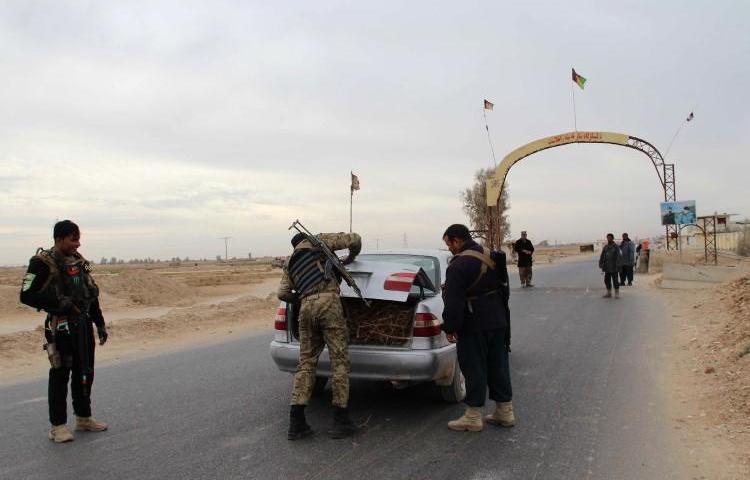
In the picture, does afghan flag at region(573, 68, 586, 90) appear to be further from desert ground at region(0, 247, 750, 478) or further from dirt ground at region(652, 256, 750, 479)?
dirt ground at region(652, 256, 750, 479)

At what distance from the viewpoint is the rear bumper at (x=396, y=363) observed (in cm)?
515

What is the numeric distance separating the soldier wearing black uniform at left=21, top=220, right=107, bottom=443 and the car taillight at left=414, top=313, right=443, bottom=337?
284 cm

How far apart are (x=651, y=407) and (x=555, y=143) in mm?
25047

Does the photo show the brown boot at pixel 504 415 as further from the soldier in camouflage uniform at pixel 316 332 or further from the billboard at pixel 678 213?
the billboard at pixel 678 213

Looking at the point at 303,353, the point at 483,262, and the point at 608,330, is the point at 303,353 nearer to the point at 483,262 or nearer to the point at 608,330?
the point at 483,262

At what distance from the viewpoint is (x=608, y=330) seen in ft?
34.2

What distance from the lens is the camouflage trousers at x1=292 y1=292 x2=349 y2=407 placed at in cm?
486

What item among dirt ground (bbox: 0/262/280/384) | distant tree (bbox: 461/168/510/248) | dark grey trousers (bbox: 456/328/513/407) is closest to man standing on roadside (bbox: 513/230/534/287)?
dirt ground (bbox: 0/262/280/384)

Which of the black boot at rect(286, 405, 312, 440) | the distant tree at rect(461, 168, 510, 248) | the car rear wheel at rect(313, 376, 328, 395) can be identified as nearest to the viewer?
the black boot at rect(286, 405, 312, 440)

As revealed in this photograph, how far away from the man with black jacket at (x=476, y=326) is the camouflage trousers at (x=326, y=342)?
0.92 meters

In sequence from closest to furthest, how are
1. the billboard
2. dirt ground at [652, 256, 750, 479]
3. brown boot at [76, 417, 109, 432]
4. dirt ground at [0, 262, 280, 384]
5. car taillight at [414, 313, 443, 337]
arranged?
dirt ground at [652, 256, 750, 479] → brown boot at [76, 417, 109, 432] → car taillight at [414, 313, 443, 337] → dirt ground at [0, 262, 280, 384] → the billboard

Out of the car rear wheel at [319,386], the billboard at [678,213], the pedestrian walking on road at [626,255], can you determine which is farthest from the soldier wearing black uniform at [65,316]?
the billboard at [678,213]

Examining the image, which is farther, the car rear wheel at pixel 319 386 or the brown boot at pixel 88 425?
the car rear wheel at pixel 319 386

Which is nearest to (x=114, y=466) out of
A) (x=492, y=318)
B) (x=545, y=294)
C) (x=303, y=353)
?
(x=303, y=353)
